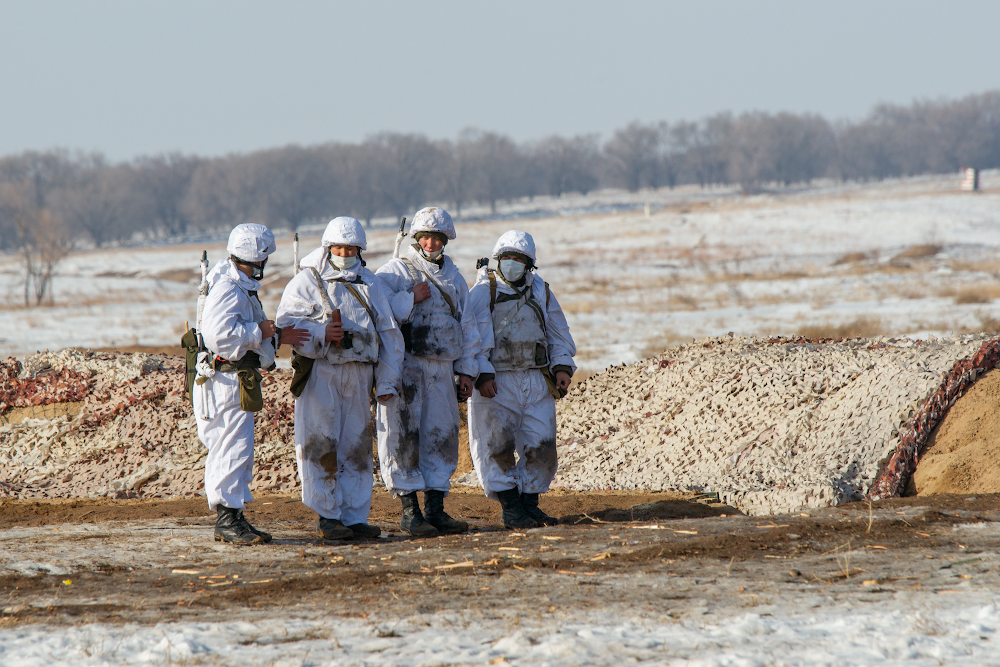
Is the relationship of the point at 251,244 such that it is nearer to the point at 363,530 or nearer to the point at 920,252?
the point at 363,530

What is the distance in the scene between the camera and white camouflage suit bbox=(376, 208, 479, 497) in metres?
6.30

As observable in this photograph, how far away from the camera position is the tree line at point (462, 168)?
304ft

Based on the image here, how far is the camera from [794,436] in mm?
8328

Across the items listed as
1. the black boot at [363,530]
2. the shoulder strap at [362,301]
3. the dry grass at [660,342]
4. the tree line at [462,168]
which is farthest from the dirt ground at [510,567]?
the tree line at [462,168]

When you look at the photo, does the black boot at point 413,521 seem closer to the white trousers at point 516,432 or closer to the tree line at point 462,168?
the white trousers at point 516,432

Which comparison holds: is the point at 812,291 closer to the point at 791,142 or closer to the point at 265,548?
the point at 265,548

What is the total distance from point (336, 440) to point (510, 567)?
1599 millimetres

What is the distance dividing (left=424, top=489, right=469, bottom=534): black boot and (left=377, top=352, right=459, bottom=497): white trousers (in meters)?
0.07

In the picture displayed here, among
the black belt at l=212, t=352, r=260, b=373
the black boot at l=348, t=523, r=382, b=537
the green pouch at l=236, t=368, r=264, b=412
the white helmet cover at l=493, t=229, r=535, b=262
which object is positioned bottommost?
the black boot at l=348, t=523, r=382, b=537

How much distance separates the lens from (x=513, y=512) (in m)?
6.65

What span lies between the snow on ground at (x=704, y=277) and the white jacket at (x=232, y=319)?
10.3m

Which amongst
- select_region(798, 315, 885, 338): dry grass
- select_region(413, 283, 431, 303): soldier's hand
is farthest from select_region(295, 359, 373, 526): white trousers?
select_region(798, 315, 885, 338): dry grass

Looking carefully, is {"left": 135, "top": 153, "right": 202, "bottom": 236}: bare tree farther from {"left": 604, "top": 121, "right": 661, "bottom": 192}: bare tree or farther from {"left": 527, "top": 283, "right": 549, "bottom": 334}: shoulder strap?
{"left": 527, "top": 283, "right": 549, "bottom": 334}: shoulder strap

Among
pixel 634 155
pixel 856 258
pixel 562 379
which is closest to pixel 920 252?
pixel 856 258
